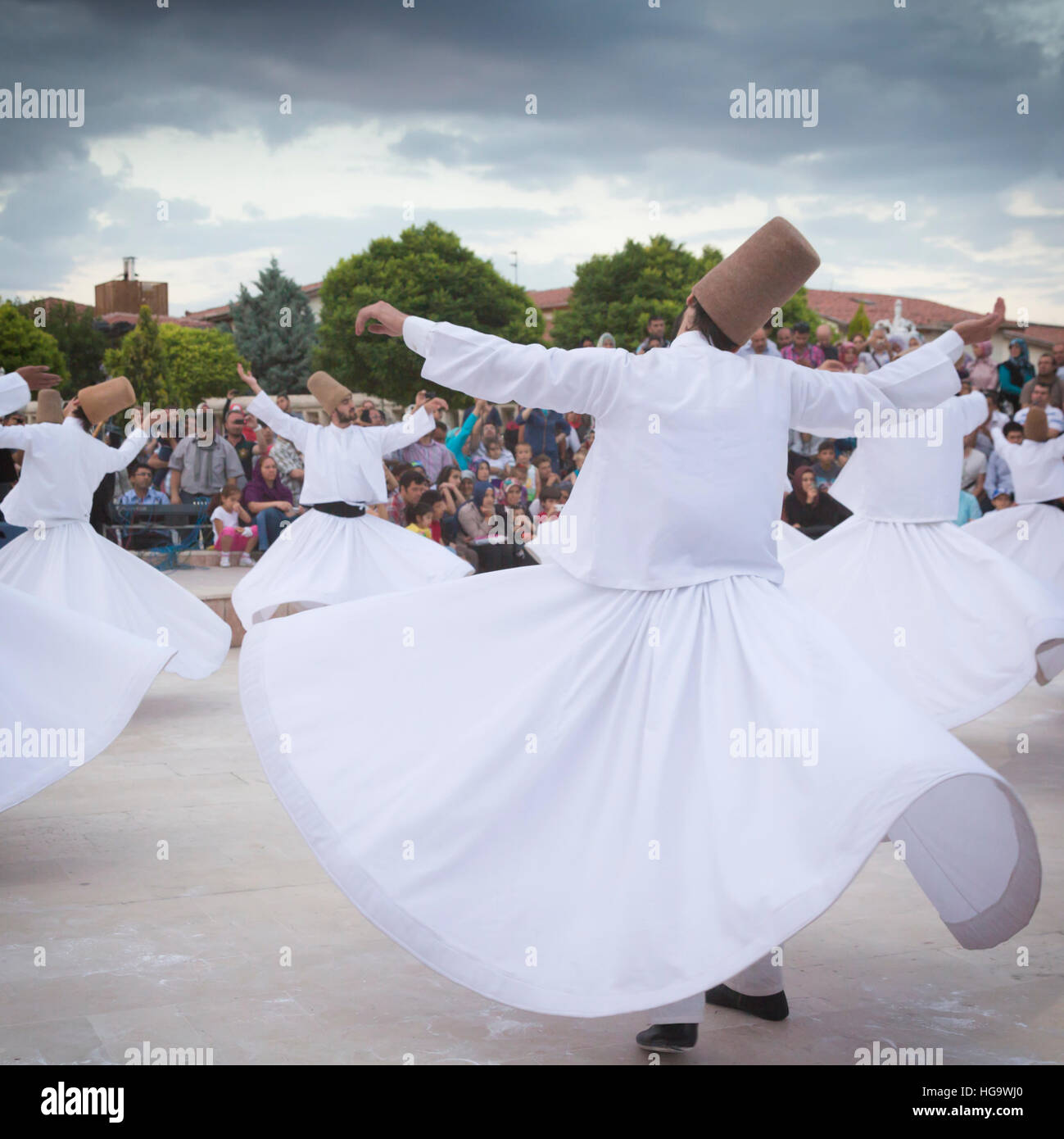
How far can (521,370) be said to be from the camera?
334cm

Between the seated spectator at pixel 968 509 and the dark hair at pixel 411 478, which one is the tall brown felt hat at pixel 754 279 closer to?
the dark hair at pixel 411 478

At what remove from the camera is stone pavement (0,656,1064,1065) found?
3348 mm

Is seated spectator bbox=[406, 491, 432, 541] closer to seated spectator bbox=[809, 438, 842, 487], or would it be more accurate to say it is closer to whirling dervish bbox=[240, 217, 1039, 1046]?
seated spectator bbox=[809, 438, 842, 487]

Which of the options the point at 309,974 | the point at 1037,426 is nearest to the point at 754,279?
the point at 309,974

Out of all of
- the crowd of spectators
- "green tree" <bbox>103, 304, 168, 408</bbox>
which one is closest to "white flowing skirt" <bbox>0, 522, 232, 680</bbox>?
the crowd of spectators

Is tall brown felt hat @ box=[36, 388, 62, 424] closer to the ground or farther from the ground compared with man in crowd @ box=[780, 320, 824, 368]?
closer to the ground

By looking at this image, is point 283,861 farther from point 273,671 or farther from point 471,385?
point 471,385

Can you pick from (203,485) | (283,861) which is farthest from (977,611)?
(203,485)

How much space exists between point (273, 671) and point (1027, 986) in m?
2.33

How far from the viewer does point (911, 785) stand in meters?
2.83

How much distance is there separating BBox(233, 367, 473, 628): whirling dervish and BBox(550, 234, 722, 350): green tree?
121 feet

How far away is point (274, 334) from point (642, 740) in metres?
58.6

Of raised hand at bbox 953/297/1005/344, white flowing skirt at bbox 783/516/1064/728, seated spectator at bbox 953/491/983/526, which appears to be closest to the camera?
raised hand at bbox 953/297/1005/344

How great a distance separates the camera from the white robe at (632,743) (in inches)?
116
